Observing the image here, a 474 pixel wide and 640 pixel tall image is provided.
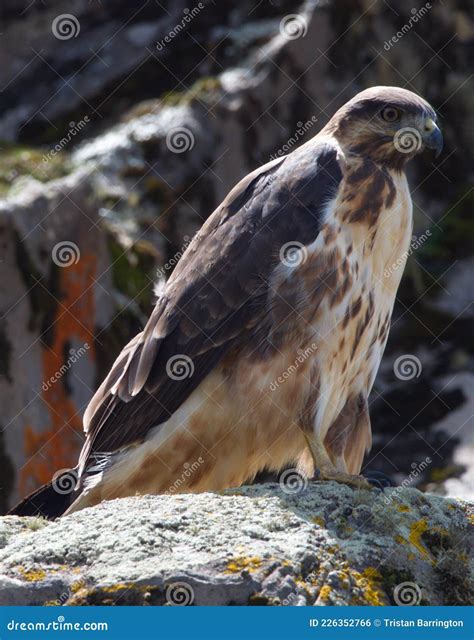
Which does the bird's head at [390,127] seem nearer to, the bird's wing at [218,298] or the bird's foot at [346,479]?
the bird's wing at [218,298]

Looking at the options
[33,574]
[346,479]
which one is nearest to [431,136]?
[346,479]

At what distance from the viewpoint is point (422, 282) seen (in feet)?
30.7

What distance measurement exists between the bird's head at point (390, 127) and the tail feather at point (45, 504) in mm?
2067


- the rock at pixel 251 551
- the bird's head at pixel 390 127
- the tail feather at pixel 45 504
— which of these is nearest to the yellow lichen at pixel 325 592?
the rock at pixel 251 551

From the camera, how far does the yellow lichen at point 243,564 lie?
4082 millimetres

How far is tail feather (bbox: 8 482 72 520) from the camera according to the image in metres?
5.49

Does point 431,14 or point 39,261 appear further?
point 431,14

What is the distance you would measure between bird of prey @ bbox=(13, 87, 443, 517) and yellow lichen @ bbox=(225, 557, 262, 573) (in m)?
1.26

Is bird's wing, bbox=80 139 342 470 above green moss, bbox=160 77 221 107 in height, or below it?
below

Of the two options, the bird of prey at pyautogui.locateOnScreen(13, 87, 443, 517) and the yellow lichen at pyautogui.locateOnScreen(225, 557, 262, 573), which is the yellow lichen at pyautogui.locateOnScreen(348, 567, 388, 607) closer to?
the yellow lichen at pyautogui.locateOnScreen(225, 557, 262, 573)

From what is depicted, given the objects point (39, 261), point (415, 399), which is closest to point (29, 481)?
point (39, 261)

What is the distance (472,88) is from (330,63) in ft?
4.03

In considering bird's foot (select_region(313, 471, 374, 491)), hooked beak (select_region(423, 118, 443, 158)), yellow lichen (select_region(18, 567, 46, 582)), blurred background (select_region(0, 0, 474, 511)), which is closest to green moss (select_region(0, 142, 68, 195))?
blurred background (select_region(0, 0, 474, 511))

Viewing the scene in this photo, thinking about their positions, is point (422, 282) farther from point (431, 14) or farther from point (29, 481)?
point (29, 481)
